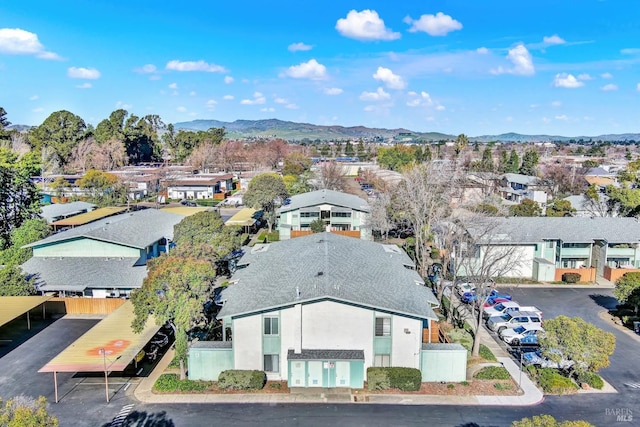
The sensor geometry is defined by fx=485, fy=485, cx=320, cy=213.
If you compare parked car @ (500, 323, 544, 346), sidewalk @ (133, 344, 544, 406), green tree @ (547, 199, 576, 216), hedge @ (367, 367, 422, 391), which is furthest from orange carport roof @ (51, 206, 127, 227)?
green tree @ (547, 199, 576, 216)

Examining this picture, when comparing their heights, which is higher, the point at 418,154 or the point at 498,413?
the point at 418,154

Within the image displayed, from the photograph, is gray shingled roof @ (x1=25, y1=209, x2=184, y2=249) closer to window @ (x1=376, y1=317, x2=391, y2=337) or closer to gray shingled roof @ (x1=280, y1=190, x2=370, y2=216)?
gray shingled roof @ (x1=280, y1=190, x2=370, y2=216)

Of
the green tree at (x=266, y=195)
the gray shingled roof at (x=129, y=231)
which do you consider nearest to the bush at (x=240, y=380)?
the gray shingled roof at (x=129, y=231)

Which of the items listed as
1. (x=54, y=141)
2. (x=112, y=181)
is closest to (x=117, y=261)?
(x=112, y=181)

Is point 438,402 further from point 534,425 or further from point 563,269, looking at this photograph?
point 563,269

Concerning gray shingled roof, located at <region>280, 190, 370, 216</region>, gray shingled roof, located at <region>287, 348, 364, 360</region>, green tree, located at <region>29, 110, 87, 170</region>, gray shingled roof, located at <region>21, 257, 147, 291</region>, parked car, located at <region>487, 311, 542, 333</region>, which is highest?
green tree, located at <region>29, 110, 87, 170</region>

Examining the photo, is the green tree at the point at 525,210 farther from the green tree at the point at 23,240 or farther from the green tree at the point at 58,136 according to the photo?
the green tree at the point at 58,136
